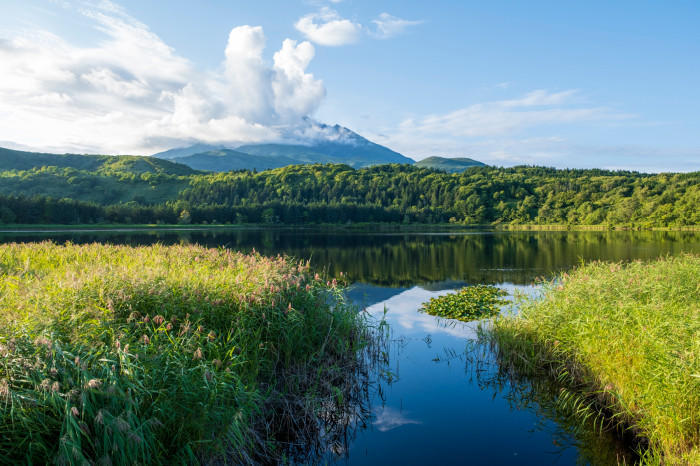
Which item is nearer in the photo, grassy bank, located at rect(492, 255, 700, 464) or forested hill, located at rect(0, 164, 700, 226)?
grassy bank, located at rect(492, 255, 700, 464)

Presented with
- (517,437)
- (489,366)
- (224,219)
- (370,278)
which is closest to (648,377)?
(517,437)

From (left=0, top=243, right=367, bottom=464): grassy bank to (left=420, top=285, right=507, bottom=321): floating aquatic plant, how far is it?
7.92m

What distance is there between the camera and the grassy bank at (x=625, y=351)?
6.77 m

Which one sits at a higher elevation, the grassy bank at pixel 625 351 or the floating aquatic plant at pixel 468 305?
the grassy bank at pixel 625 351

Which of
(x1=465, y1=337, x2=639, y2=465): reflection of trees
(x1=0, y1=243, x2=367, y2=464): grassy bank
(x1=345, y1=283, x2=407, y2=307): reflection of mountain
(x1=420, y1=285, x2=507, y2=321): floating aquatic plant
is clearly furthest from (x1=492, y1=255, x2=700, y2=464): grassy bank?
(x1=345, y1=283, x2=407, y2=307): reflection of mountain

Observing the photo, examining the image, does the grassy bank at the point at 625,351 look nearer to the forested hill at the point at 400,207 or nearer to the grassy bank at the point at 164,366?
the grassy bank at the point at 164,366

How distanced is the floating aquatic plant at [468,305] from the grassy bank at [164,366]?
7.92 m

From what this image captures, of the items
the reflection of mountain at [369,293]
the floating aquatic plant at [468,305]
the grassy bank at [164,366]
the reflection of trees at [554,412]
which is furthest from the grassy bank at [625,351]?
the reflection of mountain at [369,293]

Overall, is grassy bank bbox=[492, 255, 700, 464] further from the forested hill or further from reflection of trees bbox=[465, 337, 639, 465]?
the forested hill

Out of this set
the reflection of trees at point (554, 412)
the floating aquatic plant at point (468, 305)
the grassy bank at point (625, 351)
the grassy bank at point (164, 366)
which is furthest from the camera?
the floating aquatic plant at point (468, 305)

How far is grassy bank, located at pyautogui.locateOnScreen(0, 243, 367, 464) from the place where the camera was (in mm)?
4832

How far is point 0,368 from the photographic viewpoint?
16.8 ft

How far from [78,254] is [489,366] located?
56.7ft

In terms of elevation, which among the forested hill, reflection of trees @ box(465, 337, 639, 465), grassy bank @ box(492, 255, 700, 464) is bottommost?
reflection of trees @ box(465, 337, 639, 465)
